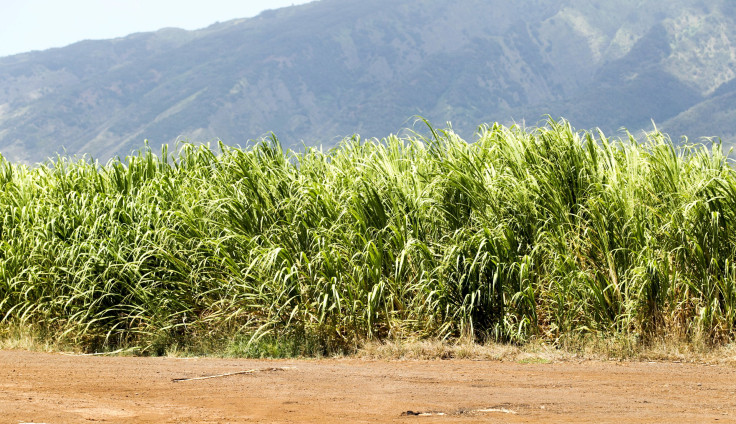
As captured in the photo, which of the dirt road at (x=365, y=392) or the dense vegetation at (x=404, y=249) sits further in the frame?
the dense vegetation at (x=404, y=249)

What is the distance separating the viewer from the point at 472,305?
17.7 feet

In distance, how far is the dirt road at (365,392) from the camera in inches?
136

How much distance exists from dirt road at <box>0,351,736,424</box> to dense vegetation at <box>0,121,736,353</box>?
0.52 m

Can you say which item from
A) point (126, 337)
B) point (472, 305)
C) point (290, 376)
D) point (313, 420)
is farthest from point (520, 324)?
point (126, 337)

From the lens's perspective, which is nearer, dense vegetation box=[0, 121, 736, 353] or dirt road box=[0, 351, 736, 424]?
dirt road box=[0, 351, 736, 424]

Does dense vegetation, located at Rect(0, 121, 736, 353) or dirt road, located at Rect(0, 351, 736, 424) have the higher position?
dense vegetation, located at Rect(0, 121, 736, 353)

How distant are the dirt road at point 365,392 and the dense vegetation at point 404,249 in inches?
20.7

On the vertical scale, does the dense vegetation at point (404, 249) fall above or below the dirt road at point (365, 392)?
above

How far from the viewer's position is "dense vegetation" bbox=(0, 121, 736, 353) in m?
5.31

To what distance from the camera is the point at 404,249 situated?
18.3ft

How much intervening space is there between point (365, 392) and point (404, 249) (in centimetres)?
168

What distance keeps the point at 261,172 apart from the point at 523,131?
2202mm

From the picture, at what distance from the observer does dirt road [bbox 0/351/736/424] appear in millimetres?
3461

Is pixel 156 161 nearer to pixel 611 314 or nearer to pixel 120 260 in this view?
pixel 120 260
